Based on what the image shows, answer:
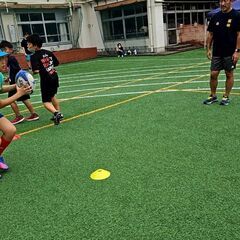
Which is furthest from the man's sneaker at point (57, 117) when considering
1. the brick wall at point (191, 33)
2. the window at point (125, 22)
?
the brick wall at point (191, 33)

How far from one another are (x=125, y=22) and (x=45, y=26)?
598 centimetres

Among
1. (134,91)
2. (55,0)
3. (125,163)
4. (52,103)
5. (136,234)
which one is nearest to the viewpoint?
(136,234)

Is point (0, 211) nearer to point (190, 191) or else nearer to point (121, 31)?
point (190, 191)

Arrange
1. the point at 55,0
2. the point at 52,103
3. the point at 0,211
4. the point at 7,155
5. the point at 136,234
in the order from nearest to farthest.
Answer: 1. the point at 136,234
2. the point at 0,211
3. the point at 7,155
4. the point at 52,103
5. the point at 55,0

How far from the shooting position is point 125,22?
2342cm

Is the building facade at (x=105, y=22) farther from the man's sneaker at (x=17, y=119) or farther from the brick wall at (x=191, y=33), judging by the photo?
the man's sneaker at (x=17, y=119)

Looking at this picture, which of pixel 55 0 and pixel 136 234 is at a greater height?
pixel 55 0

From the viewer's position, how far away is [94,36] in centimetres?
2570

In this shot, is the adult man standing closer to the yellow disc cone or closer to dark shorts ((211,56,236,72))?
dark shorts ((211,56,236,72))

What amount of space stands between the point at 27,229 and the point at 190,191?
1593mm

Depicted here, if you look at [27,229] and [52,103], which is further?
[52,103]

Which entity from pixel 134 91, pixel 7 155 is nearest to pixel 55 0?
pixel 134 91

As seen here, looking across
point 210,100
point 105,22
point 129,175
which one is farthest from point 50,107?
point 105,22

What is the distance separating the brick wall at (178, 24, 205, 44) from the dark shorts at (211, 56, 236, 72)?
18.0 metres
